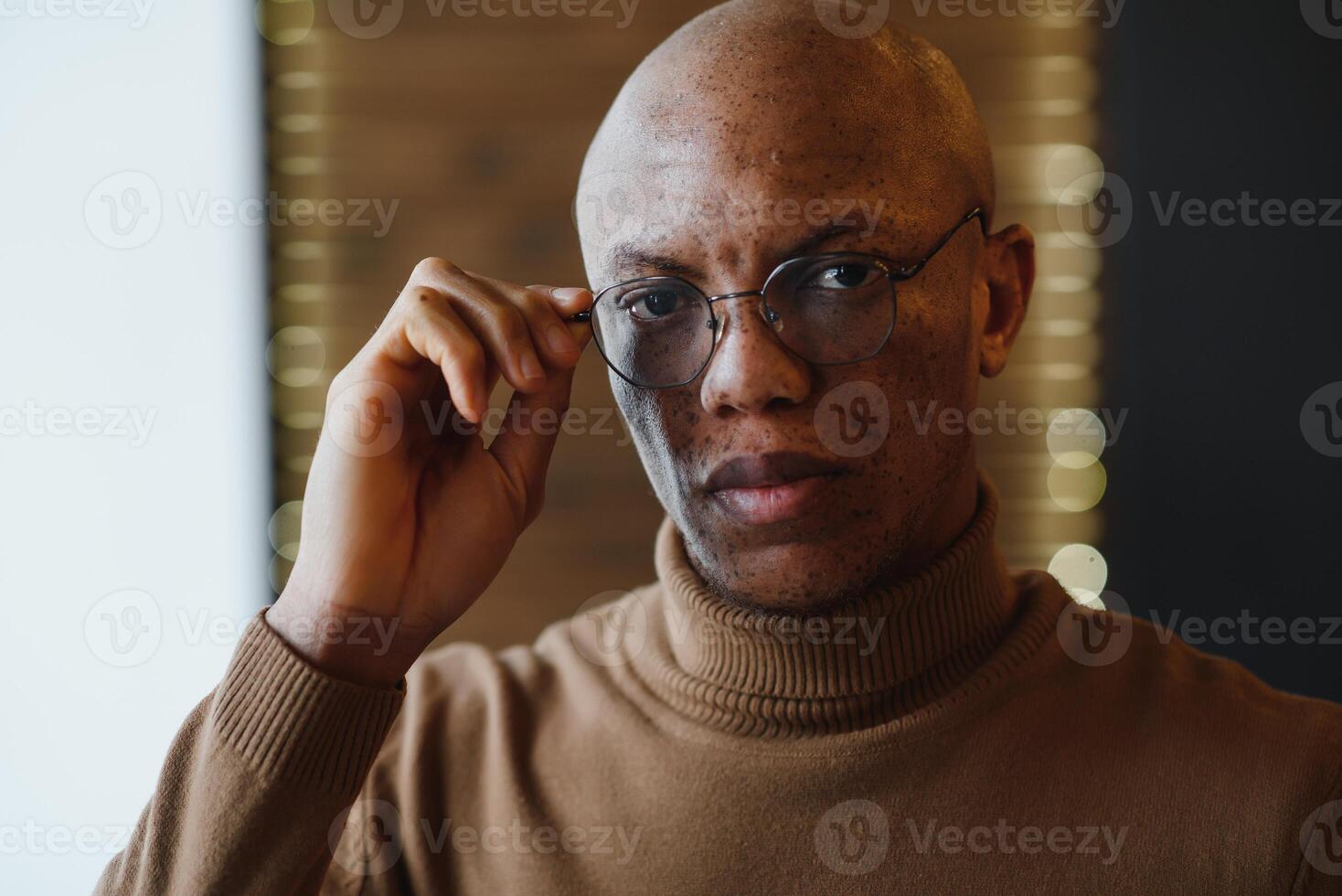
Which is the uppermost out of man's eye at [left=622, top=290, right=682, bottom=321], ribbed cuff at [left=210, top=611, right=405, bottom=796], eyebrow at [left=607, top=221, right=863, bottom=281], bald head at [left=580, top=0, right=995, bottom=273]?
bald head at [left=580, top=0, right=995, bottom=273]

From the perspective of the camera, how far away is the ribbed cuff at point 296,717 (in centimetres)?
107

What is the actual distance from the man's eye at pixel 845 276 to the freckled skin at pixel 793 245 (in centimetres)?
2

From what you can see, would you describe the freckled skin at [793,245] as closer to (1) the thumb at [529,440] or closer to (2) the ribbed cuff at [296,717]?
(1) the thumb at [529,440]

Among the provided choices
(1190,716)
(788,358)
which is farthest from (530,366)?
(1190,716)

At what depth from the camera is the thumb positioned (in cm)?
121

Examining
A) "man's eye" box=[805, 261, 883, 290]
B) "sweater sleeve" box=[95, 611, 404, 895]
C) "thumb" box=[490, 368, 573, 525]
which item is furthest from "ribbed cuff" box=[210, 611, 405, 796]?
"man's eye" box=[805, 261, 883, 290]

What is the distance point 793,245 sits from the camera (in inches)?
45.4

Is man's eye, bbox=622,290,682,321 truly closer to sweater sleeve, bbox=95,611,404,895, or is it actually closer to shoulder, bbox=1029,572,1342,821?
sweater sleeve, bbox=95,611,404,895

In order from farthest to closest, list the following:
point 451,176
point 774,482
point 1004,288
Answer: point 451,176 → point 1004,288 → point 774,482

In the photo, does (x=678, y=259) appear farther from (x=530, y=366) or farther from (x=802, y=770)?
(x=802, y=770)

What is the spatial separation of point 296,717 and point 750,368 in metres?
0.56

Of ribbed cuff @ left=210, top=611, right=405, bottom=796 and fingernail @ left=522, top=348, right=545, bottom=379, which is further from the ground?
fingernail @ left=522, top=348, right=545, bottom=379

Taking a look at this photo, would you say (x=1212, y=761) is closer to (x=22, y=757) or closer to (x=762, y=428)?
(x=762, y=428)

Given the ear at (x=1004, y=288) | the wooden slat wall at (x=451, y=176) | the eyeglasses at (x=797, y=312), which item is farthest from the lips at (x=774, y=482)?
the wooden slat wall at (x=451, y=176)
